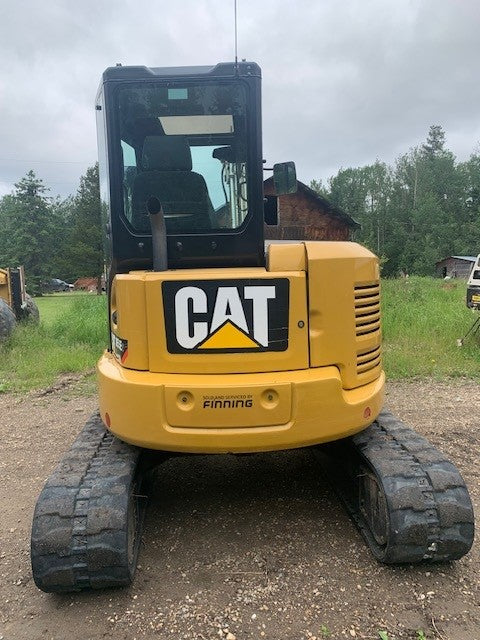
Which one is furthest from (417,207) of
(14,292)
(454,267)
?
(14,292)

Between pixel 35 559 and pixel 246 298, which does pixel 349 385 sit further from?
pixel 35 559

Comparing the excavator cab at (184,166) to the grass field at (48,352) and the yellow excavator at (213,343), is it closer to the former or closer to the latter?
the yellow excavator at (213,343)

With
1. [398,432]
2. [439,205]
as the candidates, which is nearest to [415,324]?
[398,432]

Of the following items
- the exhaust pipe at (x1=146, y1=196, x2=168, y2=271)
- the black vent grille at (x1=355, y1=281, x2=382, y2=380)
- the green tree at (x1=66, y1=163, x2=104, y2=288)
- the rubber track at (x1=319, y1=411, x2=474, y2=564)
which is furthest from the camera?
the green tree at (x1=66, y1=163, x2=104, y2=288)

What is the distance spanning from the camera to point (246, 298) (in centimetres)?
289

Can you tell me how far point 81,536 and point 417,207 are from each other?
6928 cm

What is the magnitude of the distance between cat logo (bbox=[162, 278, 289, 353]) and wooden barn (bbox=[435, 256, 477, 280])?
55.9 metres

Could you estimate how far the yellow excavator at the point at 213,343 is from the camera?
9.29 feet

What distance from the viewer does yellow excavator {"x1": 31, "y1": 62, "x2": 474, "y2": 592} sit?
2832mm

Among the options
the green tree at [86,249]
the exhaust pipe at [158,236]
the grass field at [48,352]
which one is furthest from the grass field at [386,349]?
the green tree at [86,249]

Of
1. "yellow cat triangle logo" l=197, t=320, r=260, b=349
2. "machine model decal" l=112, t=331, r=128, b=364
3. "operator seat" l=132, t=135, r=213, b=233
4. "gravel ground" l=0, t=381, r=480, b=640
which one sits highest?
"operator seat" l=132, t=135, r=213, b=233

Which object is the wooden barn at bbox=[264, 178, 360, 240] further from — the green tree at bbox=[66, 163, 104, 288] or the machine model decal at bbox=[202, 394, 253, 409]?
the green tree at bbox=[66, 163, 104, 288]

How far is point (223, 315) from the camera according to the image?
2.89 metres

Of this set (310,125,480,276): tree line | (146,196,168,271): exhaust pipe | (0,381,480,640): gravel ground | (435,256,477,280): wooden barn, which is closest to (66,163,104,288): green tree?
(310,125,480,276): tree line
